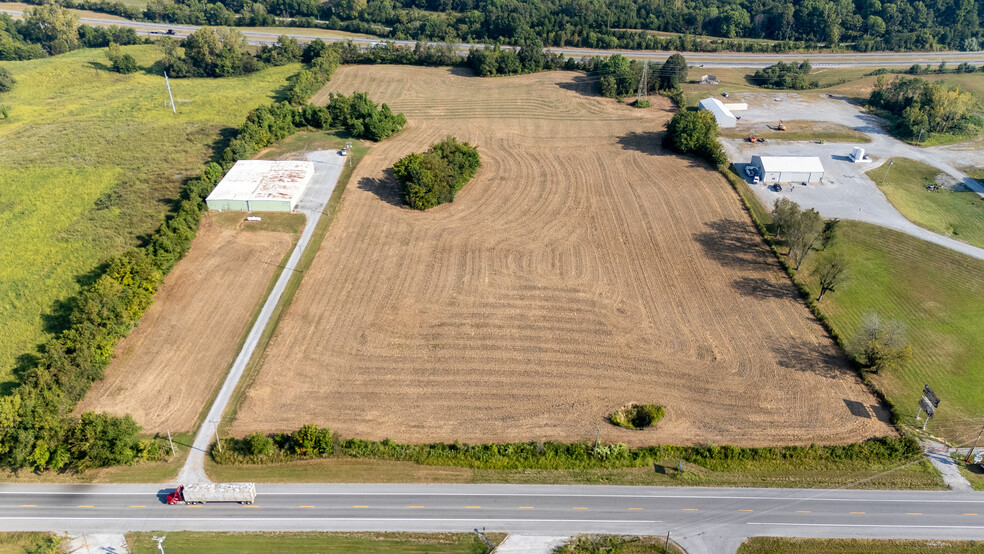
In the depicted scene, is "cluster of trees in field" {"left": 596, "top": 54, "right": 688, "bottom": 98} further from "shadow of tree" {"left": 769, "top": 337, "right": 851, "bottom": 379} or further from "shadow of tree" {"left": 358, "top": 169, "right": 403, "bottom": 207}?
"shadow of tree" {"left": 769, "top": 337, "right": 851, "bottom": 379}

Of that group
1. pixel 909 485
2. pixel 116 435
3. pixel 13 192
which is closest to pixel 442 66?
pixel 13 192

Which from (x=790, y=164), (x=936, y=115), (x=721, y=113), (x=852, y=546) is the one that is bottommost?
(x=852, y=546)

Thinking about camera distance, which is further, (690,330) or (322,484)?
(690,330)

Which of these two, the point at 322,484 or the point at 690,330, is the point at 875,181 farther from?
the point at 322,484

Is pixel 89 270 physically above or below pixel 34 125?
below

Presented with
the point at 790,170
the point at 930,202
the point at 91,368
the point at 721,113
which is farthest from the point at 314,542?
the point at 721,113

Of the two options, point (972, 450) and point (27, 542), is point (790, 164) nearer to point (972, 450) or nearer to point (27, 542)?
point (972, 450)
